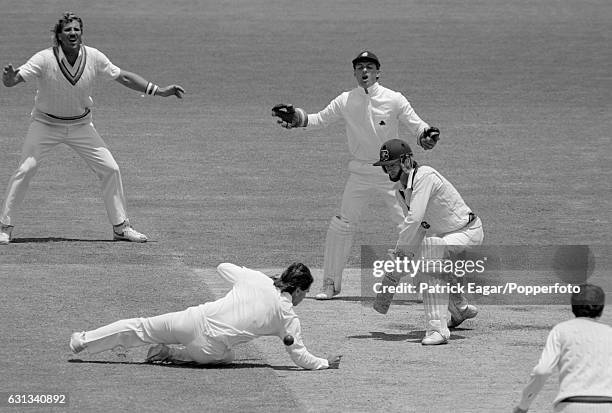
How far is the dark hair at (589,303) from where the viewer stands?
8.87 m

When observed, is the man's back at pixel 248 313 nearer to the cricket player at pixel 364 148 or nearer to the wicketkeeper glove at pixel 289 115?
the cricket player at pixel 364 148

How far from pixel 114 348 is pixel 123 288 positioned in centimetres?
295

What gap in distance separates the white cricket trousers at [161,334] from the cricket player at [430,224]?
2.06 m

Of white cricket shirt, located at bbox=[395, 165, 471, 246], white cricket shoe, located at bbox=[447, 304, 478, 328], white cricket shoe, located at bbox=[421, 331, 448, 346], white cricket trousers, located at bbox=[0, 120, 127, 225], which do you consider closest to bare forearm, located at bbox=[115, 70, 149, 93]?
white cricket trousers, located at bbox=[0, 120, 127, 225]

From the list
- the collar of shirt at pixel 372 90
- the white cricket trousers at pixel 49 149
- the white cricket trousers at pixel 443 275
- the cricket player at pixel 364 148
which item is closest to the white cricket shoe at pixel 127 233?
the white cricket trousers at pixel 49 149

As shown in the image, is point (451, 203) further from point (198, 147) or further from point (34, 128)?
point (198, 147)

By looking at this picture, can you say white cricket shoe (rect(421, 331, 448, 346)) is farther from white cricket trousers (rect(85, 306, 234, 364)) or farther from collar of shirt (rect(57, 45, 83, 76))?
collar of shirt (rect(57, 45, 83, 76))

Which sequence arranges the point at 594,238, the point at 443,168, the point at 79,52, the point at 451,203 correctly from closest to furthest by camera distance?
the point at 451,203 < the point at 79,52 < the point at 594,238 < the point at 443,168

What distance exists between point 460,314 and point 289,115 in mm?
3153

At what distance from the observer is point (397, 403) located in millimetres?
10688

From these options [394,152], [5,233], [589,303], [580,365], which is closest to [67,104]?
[5,233]

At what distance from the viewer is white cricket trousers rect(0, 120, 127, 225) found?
16828mm

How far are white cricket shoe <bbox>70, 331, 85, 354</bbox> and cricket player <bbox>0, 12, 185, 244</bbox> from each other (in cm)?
564

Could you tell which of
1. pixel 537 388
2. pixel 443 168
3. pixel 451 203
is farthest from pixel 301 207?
pixel 537 388
